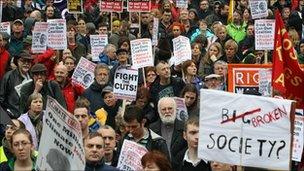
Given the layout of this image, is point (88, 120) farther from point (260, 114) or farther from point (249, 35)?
point (249, 35)

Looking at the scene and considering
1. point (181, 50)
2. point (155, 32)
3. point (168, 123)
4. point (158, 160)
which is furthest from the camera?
point (155, 32)

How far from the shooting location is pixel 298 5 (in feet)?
76.8

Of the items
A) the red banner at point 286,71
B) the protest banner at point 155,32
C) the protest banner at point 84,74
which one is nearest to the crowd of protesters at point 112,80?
the protest banner at point 155,32

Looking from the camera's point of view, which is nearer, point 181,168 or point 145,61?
point 181,168

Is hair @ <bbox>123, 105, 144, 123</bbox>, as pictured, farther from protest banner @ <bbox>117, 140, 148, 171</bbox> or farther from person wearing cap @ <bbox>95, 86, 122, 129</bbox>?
person wearing cap @ <bbox>95, 86, 122, 129</bbox>

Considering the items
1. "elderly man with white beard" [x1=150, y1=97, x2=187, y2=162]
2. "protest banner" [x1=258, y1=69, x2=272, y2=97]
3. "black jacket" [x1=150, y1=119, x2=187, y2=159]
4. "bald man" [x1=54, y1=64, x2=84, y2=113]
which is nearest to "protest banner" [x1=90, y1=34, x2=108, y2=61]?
"bald man" [x1=54, y1=64, x2=84, y2=113]

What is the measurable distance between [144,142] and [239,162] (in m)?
1.72

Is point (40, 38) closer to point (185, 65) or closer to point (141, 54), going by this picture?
point (141, 54)

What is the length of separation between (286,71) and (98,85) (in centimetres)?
358

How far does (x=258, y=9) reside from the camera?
1988cm

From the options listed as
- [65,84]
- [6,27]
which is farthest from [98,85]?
[6,27]

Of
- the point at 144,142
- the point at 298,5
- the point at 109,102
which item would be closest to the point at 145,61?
the point at 109,102

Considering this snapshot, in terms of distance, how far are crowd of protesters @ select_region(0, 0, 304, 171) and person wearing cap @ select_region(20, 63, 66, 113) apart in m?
0.01

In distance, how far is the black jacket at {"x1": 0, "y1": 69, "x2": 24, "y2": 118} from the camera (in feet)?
45.6
